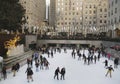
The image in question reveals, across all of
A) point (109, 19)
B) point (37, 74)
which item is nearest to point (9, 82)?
point (37, 74)


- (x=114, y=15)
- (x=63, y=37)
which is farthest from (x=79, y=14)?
(x=114, y=15)

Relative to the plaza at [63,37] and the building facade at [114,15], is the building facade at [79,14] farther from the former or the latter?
the building facade at [114,15]

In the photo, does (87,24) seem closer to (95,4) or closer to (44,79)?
(95,4)

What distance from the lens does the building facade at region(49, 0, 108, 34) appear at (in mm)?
131625

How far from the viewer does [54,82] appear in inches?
990

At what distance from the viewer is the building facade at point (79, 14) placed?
13162 centimetres

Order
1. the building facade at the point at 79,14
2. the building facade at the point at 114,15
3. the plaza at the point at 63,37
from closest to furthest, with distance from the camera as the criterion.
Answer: the plaza at the point at 63,37 < the building facade at the point at 114,15 < the building facade at the point at 79,14

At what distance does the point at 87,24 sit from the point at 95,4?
38.4ft

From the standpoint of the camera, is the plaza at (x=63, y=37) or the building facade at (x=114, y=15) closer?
the plaza at (x=63, y=37)

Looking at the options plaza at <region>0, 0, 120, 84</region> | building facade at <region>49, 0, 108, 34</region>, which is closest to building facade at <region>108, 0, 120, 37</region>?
plaza at <region>0, 0, 120, 84</region>

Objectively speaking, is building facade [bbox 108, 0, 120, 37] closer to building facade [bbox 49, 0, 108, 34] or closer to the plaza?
the plaza

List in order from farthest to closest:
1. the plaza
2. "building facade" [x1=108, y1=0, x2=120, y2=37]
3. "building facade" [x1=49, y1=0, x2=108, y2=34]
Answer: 1. "building facade" [x1=49, y1=0, x2=108, y2=34]
2. "building facade" [x1=108, y1=0, x2=120, y2=37]
3. the plaza

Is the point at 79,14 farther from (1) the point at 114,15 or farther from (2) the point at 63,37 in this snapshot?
(1) the point at 114,15

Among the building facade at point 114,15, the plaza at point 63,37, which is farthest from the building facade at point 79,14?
the building facade at point 114,15
